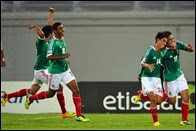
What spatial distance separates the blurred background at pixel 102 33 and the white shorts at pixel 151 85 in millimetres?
12349

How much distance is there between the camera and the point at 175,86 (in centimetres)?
1270

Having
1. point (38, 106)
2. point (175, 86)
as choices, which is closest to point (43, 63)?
point (175, 86)

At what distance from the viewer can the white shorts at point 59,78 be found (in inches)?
486

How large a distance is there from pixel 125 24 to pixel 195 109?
6.94 meters

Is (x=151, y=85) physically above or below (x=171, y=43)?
below

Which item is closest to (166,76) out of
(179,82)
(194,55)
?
(179,82)

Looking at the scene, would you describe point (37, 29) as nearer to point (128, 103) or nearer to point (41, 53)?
point (41, 53)

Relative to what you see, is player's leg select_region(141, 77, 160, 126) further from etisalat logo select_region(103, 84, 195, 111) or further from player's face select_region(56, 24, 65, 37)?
etisalat logo select_region(103, 84, 195, 111)

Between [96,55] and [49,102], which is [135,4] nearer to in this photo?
[96,55]

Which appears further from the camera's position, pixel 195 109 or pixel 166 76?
pixel 195 109

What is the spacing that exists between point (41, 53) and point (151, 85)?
2.75 m

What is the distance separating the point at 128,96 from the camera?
19.8 m

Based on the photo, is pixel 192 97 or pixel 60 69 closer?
pixel 60 69

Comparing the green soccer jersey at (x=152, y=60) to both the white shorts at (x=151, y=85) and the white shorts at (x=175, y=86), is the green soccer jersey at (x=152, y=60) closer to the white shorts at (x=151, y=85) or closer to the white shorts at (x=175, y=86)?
the white shorts at (x=151, y=85)
